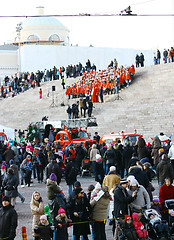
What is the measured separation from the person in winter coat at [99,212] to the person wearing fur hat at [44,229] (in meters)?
0.94

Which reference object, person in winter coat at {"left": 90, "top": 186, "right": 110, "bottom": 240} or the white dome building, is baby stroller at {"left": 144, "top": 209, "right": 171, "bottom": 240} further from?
the white dome building

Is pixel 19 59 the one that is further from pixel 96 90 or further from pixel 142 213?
pixel 142 213

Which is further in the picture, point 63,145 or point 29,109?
point 29,109

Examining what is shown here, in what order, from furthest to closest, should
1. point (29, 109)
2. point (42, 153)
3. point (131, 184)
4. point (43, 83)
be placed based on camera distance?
point (43, 83)
point (29, 109)
point (42, 153)
point (131, 184)

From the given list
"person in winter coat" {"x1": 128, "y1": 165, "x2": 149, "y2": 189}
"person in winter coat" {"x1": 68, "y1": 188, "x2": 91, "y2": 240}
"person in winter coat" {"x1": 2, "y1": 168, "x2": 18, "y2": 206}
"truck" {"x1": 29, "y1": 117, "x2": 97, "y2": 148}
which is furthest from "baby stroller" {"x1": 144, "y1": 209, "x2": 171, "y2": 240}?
"truck" {"x1": 29, "y1": 117, "x2": 97, "y2": 148}

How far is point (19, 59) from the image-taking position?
67438mm

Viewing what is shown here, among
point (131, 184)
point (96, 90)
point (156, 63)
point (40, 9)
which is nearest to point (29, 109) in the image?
point (96, 90)

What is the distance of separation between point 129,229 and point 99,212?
695mm

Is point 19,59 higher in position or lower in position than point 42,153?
higher

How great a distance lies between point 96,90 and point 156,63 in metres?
10.2

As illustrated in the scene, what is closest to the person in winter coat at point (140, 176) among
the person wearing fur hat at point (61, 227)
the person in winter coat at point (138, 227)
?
the person in winter coat at point (138, 227)

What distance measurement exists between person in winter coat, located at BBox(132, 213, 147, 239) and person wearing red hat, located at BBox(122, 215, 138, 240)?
83mm

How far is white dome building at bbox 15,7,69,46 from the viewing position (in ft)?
252

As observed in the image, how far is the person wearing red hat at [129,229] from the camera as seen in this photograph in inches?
402
